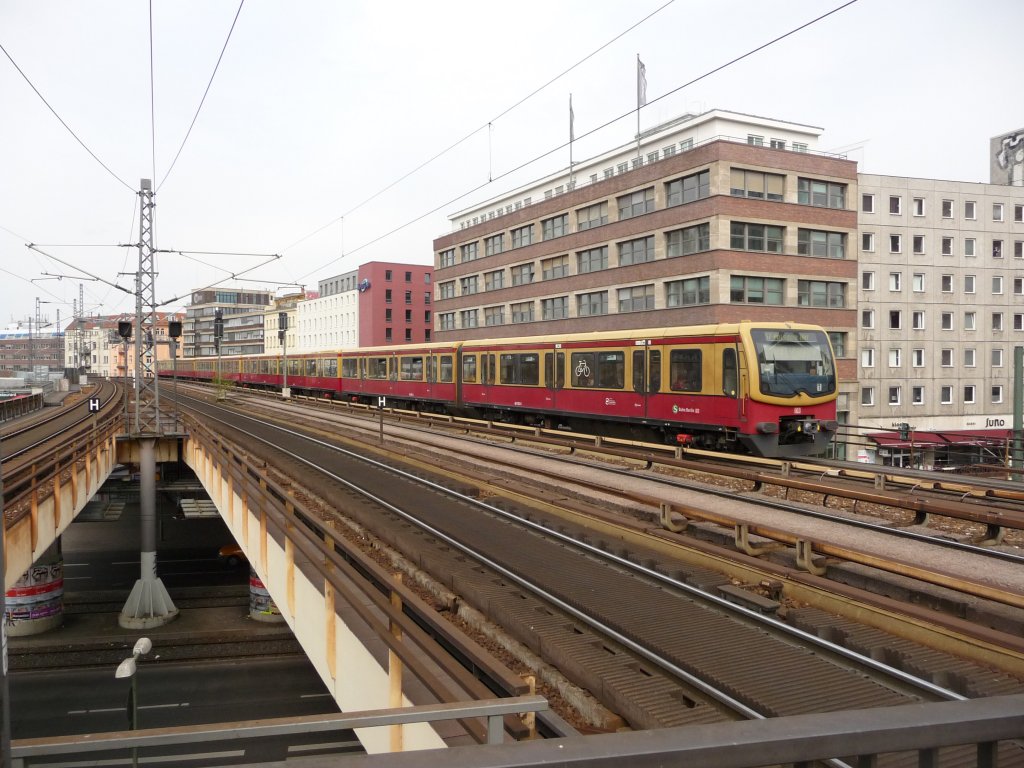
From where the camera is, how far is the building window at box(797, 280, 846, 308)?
39344 mm

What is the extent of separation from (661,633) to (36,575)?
29.4 metres

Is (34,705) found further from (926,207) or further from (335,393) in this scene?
(926,207)

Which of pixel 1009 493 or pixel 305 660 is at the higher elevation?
pixel 1009 493

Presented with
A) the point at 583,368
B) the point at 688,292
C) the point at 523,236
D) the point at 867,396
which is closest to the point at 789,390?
the point at 583,368

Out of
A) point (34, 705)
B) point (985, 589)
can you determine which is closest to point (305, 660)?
point (34, 705)

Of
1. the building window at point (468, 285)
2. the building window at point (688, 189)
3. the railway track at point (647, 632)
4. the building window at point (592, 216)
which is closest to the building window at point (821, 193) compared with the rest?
the building window at point (688, 189)

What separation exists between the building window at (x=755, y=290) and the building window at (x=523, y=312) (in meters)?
17.5

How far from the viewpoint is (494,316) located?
56875 millimetres

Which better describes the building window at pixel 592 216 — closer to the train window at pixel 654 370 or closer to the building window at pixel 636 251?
the building window at pixel 636 251

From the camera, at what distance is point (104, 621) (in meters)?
30.3

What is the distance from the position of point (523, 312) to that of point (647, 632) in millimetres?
46924

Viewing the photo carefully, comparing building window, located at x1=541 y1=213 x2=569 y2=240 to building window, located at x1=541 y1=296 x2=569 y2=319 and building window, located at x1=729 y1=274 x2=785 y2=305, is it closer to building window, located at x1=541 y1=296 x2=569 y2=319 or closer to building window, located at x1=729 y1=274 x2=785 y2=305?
building window, located at x1=541 y1=296 x2=569 y2=319

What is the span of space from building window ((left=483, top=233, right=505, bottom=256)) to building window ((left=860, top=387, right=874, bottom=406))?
26617 millimetres

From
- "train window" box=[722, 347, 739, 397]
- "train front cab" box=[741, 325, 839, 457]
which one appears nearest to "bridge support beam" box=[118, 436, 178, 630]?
"train window" box=[722, 347, 739, 397]
